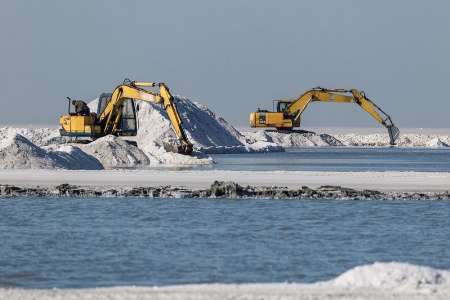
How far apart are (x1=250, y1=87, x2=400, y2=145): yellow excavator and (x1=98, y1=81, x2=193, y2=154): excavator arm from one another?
14.2 m

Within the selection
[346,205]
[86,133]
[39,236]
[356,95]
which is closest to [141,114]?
[356,95]

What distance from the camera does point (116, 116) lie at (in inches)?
2181

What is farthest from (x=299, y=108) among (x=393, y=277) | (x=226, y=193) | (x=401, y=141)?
(x=401, y=141)

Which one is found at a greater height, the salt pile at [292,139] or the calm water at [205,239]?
the salt pile at [292,139]

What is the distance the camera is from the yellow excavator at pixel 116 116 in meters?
53.8

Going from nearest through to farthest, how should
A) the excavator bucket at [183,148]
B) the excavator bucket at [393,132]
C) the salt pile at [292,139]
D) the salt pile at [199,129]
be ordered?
1. the excavator bucket at [183,148]
2. the excavator bucket at [393,132]
3. the salt pile at [199,129]
4. the salt pile at [292,139]

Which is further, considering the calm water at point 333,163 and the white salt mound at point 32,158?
the calm water at point 333,163

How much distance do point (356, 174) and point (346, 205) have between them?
32.2 feet

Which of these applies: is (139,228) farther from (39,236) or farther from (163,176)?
(163,176)

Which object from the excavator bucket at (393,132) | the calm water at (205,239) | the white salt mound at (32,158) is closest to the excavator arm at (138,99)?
the white salt mound at (32,158)

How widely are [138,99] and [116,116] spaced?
5.29ft

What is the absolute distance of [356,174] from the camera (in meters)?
36.0

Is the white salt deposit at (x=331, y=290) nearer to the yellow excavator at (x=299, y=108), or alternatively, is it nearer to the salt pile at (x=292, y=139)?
the yellow excavator at (x=299, y=108)

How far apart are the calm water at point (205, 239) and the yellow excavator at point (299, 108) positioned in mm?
41079
